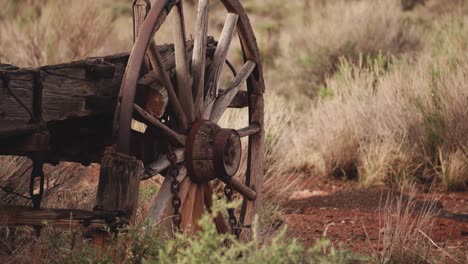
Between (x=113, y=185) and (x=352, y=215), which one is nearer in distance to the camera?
(x=113, y=185)

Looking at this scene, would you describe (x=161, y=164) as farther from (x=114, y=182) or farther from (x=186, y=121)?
(x=114, y=182)

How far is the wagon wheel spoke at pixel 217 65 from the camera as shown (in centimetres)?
419

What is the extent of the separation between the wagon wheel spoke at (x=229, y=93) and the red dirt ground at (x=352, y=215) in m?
1.11

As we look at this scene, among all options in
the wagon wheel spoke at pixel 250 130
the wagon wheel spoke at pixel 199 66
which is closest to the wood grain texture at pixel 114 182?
the wagon wheel spoke at pixel 199 66

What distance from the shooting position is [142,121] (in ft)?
12.5

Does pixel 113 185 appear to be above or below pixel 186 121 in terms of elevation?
below

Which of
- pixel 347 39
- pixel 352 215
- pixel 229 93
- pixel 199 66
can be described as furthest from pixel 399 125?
Answer: pixel 199 66

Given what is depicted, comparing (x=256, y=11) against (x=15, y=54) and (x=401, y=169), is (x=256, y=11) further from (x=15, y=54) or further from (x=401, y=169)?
(x=401, y=169)

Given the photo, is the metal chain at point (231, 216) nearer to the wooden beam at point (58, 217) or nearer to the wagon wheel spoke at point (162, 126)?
the wagon wheel spoke at point (162, 126)

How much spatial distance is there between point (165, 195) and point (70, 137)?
0.53 metres

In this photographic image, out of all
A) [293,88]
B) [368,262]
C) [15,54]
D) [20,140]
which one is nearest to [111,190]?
[20,140]

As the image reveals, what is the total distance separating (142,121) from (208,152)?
342 millimetres

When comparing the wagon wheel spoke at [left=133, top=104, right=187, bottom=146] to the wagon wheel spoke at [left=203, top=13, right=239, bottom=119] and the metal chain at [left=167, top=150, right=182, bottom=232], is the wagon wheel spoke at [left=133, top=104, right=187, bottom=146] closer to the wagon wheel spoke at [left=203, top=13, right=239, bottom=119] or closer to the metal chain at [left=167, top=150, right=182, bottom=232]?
the metal chain at [left=167, top=150, right=182, bottom=232]

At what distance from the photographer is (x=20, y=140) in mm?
3283
